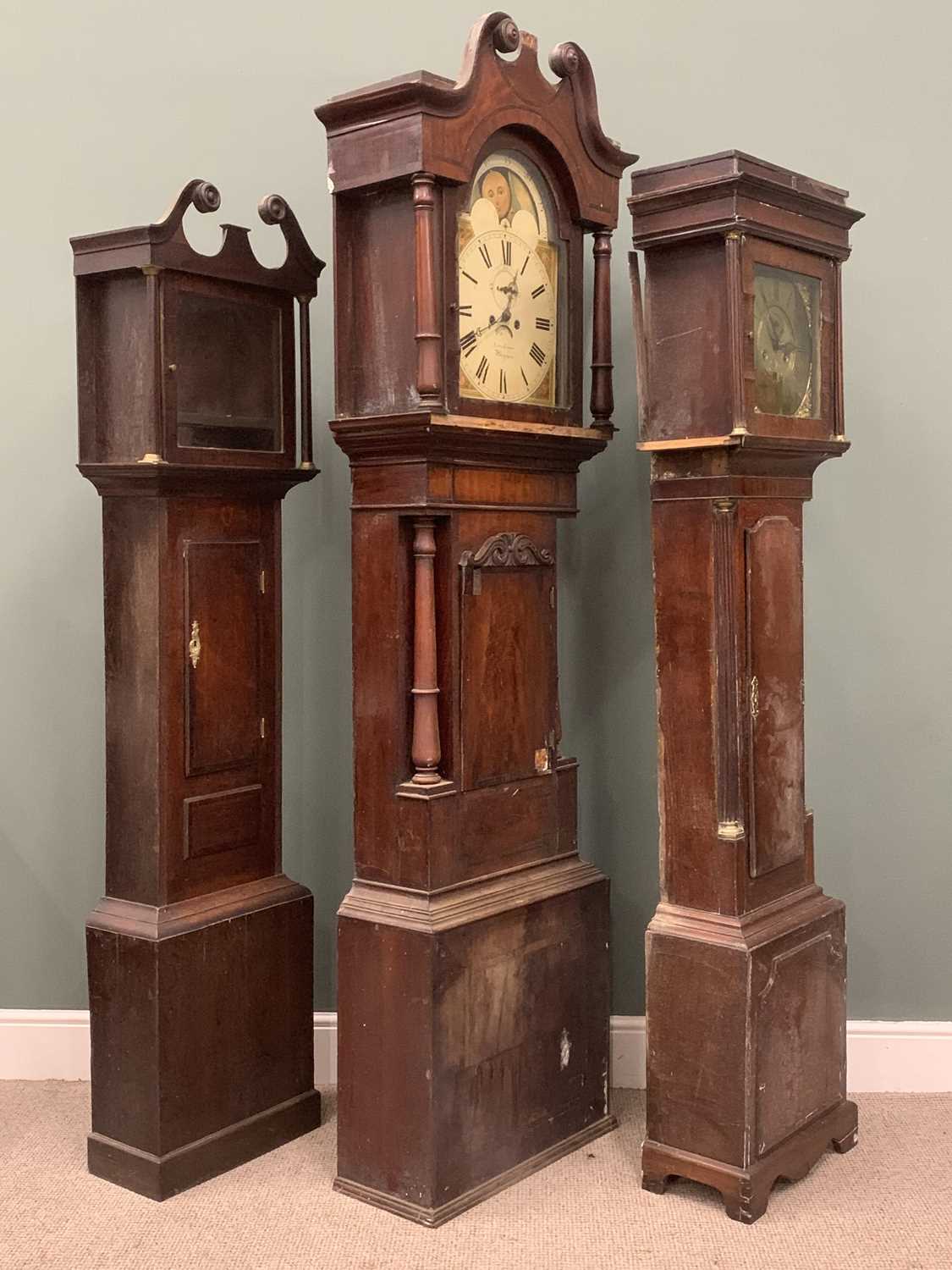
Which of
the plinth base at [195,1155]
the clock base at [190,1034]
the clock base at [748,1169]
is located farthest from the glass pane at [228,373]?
the clock base at [748,1169]

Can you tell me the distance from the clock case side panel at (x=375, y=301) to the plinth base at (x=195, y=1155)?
65.5 inches

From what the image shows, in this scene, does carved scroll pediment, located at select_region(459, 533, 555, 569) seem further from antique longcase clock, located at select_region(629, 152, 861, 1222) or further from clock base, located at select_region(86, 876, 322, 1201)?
clock base, located at select_region(86, 876, 322, 1201)

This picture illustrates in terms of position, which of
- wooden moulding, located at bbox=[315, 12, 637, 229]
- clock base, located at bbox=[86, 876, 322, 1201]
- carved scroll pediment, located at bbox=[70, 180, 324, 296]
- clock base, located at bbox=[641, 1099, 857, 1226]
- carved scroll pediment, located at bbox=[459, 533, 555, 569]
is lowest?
clock base, located at bbox=[641, 1099, 857, 1226]

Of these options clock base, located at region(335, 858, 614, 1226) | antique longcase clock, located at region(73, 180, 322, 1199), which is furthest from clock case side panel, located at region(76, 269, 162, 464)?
clock base, located at region(335, 858, 614, 1226)

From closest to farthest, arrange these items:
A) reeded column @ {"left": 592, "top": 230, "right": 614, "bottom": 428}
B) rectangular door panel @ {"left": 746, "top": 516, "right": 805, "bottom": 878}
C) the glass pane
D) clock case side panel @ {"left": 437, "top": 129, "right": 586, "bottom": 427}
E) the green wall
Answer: clock case side panel @ {"left": 437, "top": 129, "right": 586, "bottom": 427}, rectangular door panel @ {"left": 746, "top": 516, "right": 805, "bottom": 878}, the glass pane, reeded column @ {"left": 592, "top": 230, "right": 614, "bottom": 428}, the green wall

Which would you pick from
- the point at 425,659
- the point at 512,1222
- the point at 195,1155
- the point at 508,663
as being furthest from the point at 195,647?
the point at 512,1222

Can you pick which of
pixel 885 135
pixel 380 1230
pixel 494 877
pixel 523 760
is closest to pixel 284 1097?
pixel 380 1230

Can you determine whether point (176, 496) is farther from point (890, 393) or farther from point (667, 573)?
point (890, 393)

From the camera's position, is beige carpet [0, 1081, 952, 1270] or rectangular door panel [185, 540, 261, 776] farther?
rectangular door panel [185, 540, 261, 776]

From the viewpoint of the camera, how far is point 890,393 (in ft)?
11.5

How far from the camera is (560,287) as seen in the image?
3127mm

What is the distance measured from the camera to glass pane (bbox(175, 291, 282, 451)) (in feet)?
10.1

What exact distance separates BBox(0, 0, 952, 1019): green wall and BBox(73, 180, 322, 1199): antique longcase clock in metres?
0.39

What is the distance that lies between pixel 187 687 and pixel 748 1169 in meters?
1.60
